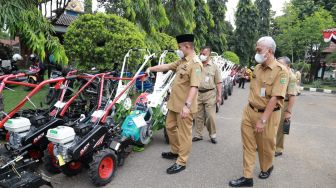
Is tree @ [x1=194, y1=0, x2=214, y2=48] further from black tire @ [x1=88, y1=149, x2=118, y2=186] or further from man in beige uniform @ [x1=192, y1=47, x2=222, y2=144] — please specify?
black tire @ [x1=88, y1=149, x2=118, y2=186]

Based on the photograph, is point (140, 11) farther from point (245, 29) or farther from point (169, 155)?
point (245, 29)

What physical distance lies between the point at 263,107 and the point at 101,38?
5303mm

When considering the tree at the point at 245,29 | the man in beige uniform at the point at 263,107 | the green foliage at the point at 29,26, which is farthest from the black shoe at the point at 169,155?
the tree at the point at 245,29

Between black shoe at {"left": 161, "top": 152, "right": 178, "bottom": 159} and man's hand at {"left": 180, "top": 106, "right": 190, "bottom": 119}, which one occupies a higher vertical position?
man's hand at {"left": 180, "top": 106, "right": 190, "bottom": 119}

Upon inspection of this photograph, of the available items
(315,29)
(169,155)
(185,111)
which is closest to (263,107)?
(185,111)

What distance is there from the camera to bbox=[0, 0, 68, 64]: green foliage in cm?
426

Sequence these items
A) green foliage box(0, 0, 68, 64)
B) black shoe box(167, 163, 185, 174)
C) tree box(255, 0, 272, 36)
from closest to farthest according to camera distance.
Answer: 1. green foliage box(0, 0, 68, 64)
2. black shoe box(167, 163, 185, 174)
3. tree box(255, 0, 272, 36)

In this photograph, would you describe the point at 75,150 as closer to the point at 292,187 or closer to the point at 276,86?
the point at 276,86

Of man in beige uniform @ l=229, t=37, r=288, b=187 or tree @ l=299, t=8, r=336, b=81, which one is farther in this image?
tree @ l=299, t=8, r=336, b=81

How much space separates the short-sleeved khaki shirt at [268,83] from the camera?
3631mm

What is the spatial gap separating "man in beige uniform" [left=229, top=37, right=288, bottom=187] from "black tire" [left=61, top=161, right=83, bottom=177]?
6.59ft

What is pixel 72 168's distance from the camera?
13.4 ft

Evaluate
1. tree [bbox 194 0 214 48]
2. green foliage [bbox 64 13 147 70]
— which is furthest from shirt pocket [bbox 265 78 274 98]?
tree [bbox 194 0 214 48]

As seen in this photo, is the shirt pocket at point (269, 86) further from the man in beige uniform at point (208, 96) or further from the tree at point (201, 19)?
the tree at point (201, 19)
